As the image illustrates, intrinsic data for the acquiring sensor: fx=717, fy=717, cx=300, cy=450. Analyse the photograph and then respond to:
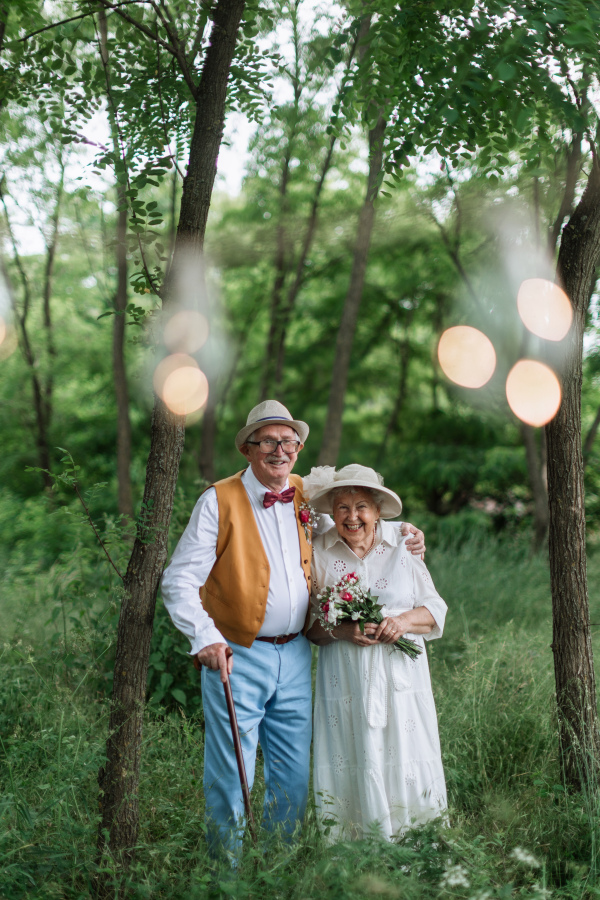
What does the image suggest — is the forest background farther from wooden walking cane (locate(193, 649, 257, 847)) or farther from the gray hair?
the gray hair

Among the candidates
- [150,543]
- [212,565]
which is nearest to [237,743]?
[212,565]

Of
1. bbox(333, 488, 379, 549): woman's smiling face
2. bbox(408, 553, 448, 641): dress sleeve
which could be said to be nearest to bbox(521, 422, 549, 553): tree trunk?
bbox(408, 553, 448, 641): dress sleeve

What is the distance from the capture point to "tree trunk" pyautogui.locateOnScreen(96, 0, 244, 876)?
3051 mm

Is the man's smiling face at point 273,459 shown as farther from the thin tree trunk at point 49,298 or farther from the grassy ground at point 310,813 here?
the thin tree trunk at point 49,298

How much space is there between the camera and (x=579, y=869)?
282 cm

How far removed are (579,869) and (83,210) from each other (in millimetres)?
11842

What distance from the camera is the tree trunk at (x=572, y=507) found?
140 inches

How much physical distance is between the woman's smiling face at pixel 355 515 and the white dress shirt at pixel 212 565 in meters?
0.22

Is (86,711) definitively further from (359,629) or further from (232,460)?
(232,460)

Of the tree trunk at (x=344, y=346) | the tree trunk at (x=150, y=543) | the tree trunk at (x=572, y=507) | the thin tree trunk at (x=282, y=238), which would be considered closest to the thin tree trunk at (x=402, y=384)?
the thin tree trunk at (x=282, y=238)

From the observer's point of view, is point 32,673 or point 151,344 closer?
point 151,344

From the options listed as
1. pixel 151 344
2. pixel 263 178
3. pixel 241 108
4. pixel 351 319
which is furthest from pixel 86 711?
pixel 263 178

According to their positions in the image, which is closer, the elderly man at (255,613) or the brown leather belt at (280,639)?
the elderly man at (255,613)

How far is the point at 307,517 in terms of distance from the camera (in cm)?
342
